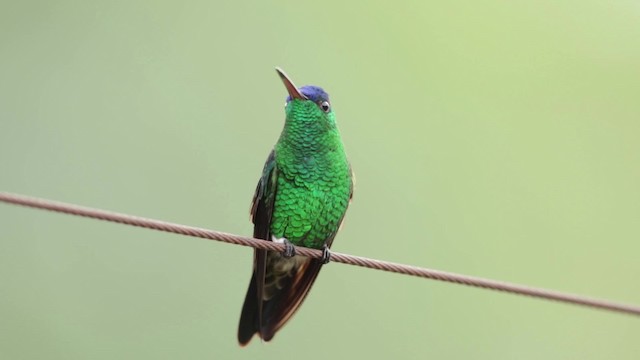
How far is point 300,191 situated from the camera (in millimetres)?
3338

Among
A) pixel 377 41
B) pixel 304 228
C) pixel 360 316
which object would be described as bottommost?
Answer: pixel 360 316

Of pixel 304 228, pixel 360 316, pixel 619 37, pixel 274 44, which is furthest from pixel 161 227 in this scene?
pixel 619 37

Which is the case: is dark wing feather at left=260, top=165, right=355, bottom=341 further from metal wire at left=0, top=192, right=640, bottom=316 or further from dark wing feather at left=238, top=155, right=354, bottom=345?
metal wire at left=0, top=192, right=640, bottom=316

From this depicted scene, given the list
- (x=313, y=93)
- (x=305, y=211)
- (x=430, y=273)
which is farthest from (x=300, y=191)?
(x=430, y=273)

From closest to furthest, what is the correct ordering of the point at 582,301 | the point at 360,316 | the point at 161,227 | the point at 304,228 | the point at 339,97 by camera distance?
the point at 161,227 < the point at 582,301 < the point at 304,228 < the point at 360,316 < the point at 339,97

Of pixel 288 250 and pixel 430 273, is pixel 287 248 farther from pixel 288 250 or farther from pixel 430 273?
pixel 430 273

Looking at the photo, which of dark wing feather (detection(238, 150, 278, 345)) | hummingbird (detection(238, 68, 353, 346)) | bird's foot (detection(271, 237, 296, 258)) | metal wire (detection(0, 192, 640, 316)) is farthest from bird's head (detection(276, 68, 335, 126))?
metal wire (detection(0, 192, 640, 316))

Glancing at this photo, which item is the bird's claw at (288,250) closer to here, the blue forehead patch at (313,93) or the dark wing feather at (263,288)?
the dark wing feather at (263,288)

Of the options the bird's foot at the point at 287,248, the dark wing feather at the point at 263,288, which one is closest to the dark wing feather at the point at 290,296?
the dark wing feather at the point at 263,288

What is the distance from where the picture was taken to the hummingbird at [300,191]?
10.9 ft

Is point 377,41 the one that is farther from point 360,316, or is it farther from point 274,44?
Result: point 360,316

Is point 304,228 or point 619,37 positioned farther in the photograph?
point 619,37

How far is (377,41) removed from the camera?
5.17 m

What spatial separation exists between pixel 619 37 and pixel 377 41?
4.37 ft
